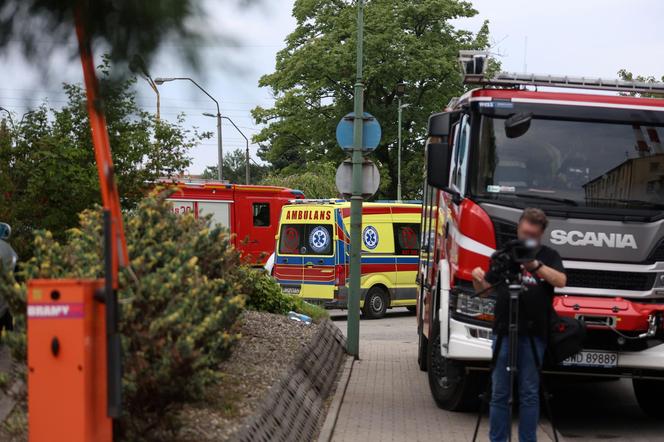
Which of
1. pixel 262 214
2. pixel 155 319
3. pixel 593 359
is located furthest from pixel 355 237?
pixel 262 214

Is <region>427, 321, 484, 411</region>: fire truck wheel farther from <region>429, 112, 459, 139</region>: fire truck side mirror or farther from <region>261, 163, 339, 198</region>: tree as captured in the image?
<region>261, 163, 339, 198</region>: tree

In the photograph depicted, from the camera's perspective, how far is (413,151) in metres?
45.2

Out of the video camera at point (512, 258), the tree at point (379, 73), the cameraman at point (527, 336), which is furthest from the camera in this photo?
the tree at point (379, 73)

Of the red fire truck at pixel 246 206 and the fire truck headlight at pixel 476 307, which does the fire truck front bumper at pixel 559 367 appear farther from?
the red fire truck at pixel 246 206

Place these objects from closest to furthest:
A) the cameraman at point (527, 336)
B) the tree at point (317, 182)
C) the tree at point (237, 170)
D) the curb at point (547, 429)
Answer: the cameraman at point (527, 336) < the curb at point (547, 429) < the tree at point (317, 182) < the tree at point (237, 170)

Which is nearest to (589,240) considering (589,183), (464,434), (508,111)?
(589,183)

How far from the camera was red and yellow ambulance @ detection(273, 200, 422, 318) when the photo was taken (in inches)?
868

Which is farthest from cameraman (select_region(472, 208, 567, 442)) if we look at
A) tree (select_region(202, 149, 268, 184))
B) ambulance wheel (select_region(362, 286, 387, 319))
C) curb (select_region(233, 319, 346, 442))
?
tree (select_region(202, 149, 268, 184))

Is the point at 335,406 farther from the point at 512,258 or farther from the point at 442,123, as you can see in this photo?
the point at 512,258

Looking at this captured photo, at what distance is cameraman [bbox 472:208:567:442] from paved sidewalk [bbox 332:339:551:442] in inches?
62.9

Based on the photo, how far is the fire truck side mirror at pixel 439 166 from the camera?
898 centimetres

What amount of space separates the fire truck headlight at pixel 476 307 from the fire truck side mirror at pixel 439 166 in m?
1.15

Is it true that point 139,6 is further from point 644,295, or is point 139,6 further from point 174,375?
point 644,295

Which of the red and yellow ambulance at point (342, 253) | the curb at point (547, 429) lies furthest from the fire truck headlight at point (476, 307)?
the red and yellow ambulance at point (342, 253)
